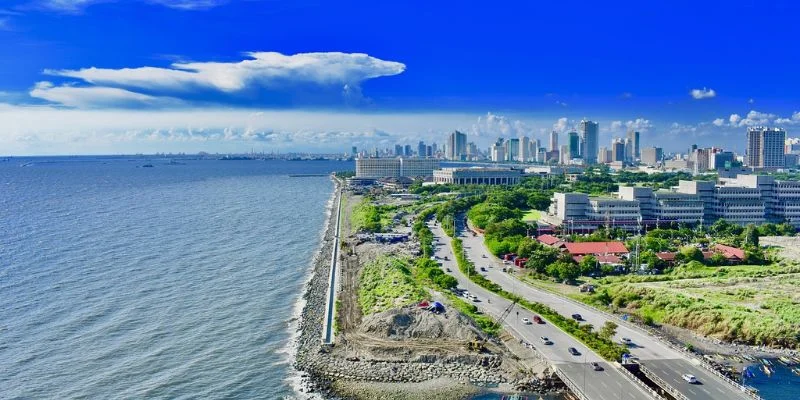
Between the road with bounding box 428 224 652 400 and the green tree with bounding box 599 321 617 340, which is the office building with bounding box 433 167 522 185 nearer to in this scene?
the road with bounding box 428 224 652 400

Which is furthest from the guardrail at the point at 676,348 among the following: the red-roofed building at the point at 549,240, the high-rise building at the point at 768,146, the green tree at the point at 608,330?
the high-rise building at the point at 768,146

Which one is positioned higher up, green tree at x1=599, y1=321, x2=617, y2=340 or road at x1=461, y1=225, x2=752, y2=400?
green tree at x1=599, y1=321, x2=617, y2=340

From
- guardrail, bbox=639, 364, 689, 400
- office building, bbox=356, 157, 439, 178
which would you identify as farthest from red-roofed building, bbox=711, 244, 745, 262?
office building, bbox=356, 157, 439, 178

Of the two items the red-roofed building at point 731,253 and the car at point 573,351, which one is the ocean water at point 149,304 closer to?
the car at point 573,351

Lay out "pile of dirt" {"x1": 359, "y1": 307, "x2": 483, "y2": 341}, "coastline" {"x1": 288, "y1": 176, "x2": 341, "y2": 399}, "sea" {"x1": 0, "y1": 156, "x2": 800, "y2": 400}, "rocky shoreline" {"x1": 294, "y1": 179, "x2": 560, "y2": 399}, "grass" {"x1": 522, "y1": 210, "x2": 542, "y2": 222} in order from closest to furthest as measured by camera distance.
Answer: "rocky shoreline" {"x1": 294, "y1": 179, "x2": 560, "y2": 399}, "coastline" {"x1": 288, "y1": 176, "x2": 341, "y2": 399}, "sea" {"x1": 0, "y1": 156, "x2": 800, "y2": 400}, "pile of dirt" {"x1": 359, "y1": 307, "x2": 483, "y2": 341}, "grass" {"x1": 522, "y1": 210, "x2": 542, "y2": 222}

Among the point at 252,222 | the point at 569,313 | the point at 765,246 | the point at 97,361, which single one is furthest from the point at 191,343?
the point at 765,246

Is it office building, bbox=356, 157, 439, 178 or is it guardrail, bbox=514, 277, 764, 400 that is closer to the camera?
guardrail, bbox=514, 277, 764, 400

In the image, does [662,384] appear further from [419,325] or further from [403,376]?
[419,325]

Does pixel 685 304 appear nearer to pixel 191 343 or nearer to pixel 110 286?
pixel 191 343
